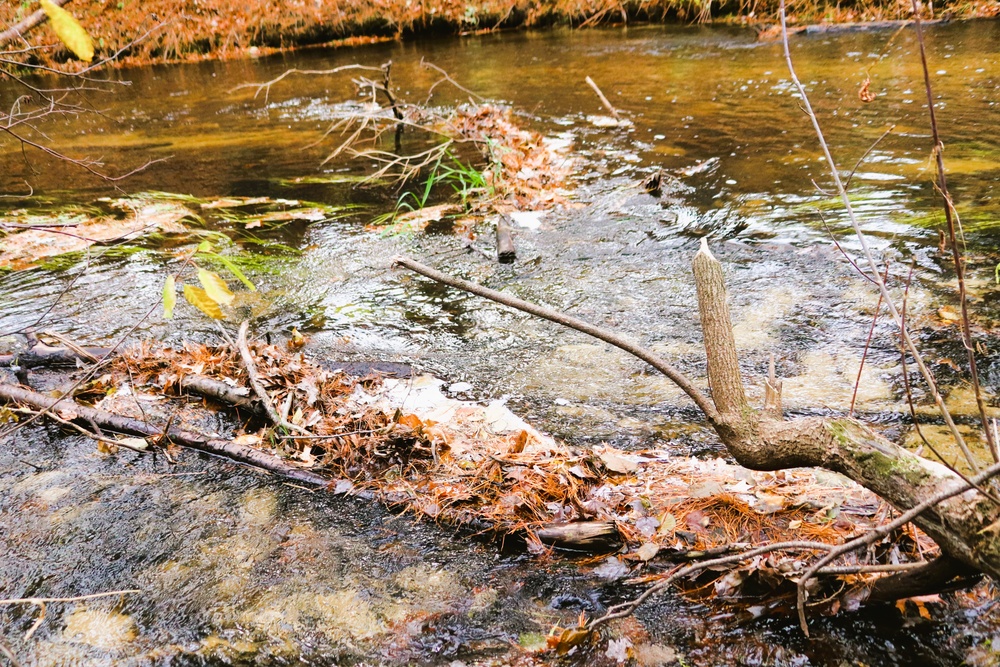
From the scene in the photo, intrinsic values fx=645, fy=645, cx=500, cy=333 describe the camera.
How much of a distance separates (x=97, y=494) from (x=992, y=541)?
10.3 feet

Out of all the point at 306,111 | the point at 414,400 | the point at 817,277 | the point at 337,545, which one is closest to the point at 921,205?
the point at 817,277

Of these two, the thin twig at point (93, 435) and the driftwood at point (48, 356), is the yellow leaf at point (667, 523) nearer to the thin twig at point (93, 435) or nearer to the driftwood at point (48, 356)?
the thin twig at point (93, 435)

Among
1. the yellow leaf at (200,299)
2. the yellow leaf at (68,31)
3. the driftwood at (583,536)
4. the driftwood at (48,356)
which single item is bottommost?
the driftwood at (583,536)

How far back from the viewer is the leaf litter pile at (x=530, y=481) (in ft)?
7.20

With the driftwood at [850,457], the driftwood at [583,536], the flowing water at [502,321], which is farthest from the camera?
the driftwood at [583,536]

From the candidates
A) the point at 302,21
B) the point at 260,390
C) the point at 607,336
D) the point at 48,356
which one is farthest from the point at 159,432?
the point at 302,21

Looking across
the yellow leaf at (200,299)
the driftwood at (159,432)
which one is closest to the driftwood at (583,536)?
the driftwood at (159,432)

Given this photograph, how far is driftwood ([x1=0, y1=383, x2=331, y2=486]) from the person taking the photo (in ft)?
9.29

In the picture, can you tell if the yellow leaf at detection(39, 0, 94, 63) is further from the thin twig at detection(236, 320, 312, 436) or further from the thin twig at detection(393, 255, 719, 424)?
the thin twig at detection(236, 320, 312, 436)

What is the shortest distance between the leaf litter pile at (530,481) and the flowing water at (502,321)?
137mm

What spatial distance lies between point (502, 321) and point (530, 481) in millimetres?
1866

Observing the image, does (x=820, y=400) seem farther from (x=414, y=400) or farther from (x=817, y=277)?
(x=414, y=400)

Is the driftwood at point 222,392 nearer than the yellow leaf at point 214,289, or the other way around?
the yellow leaf at point 214,289


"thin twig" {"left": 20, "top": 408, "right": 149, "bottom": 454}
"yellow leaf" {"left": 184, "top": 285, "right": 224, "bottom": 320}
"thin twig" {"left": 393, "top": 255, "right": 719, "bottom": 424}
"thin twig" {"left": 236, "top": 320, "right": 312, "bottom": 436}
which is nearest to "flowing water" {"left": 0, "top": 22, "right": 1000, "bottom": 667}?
"thin twig" {"left": 20, "top": 408, "right": 149, "bottom": 454}
